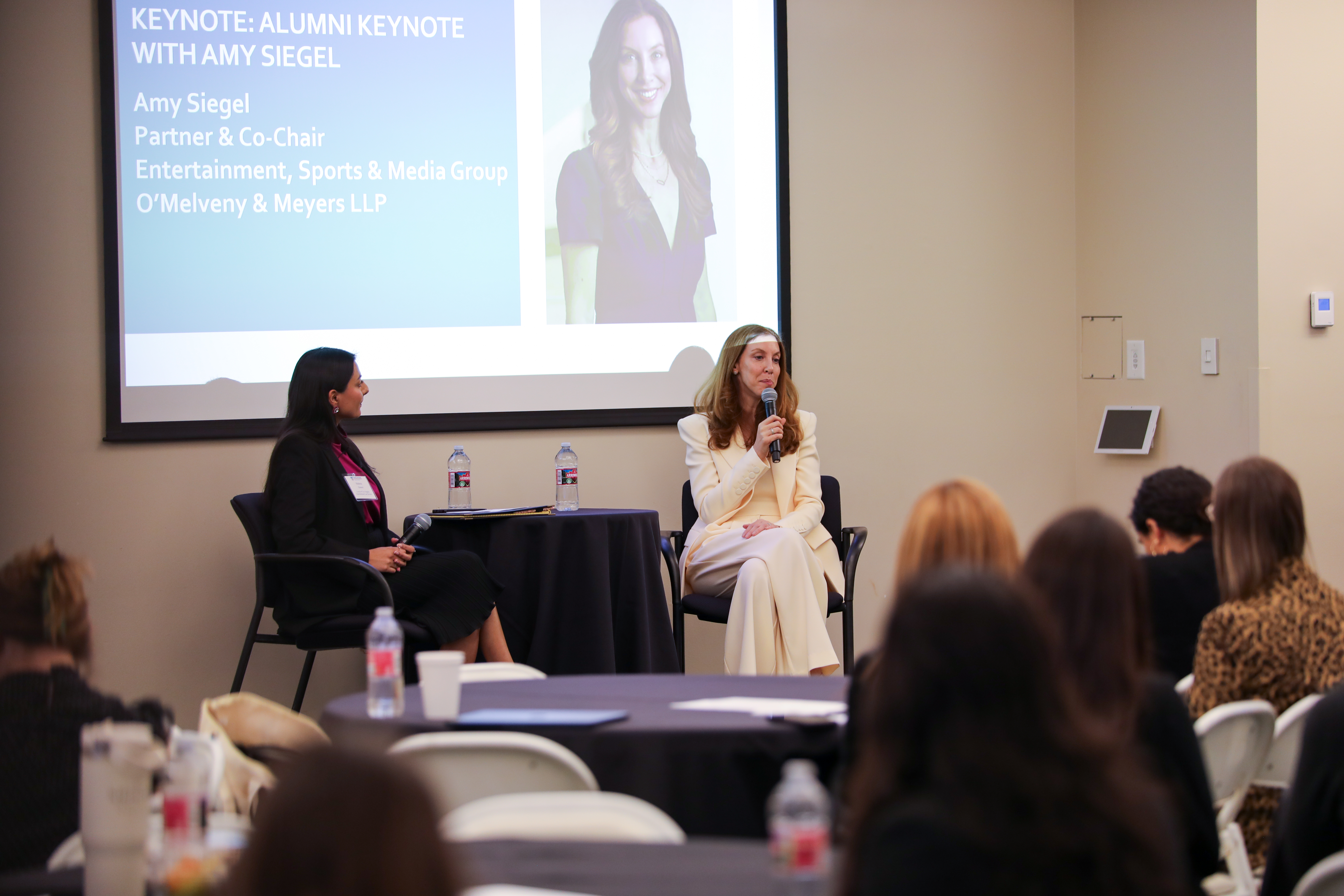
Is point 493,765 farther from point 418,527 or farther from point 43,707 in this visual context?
point 418,527

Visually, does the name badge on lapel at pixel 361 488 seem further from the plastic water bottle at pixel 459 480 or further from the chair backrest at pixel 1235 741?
the chair backrest at pixel 1235 741

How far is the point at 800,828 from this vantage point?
42.0 inches

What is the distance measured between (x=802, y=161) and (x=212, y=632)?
298 centimetres

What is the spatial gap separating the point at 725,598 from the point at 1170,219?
235cm

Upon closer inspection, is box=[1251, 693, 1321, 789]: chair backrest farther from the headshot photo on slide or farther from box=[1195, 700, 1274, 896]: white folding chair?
the headshot photo on slide

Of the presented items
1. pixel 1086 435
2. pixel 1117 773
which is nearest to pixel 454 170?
pixel 1086 435

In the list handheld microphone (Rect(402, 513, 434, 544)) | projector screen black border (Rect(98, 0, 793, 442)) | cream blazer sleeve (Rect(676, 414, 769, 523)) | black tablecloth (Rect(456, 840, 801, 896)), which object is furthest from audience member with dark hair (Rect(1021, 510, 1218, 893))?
projector screen black border (Rect(98, 0, 793, 442))

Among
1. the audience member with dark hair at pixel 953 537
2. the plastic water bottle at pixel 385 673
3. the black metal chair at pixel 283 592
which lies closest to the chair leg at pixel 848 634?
the black metal chair at pixel 283 592

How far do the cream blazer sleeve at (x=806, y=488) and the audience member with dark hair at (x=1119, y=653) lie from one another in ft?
8.86

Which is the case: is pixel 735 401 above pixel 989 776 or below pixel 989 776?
above

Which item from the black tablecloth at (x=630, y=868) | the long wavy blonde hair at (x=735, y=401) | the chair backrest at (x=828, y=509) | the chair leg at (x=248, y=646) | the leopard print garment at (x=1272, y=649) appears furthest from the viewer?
the chair backrest at (x=828, y=509)

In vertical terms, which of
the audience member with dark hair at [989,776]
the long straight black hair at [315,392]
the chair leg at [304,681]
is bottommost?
the chair leg at [304,681]

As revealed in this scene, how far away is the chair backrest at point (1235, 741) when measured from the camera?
73.4 inches

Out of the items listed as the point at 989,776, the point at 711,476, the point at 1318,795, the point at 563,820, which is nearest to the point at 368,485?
the point at 711,476
